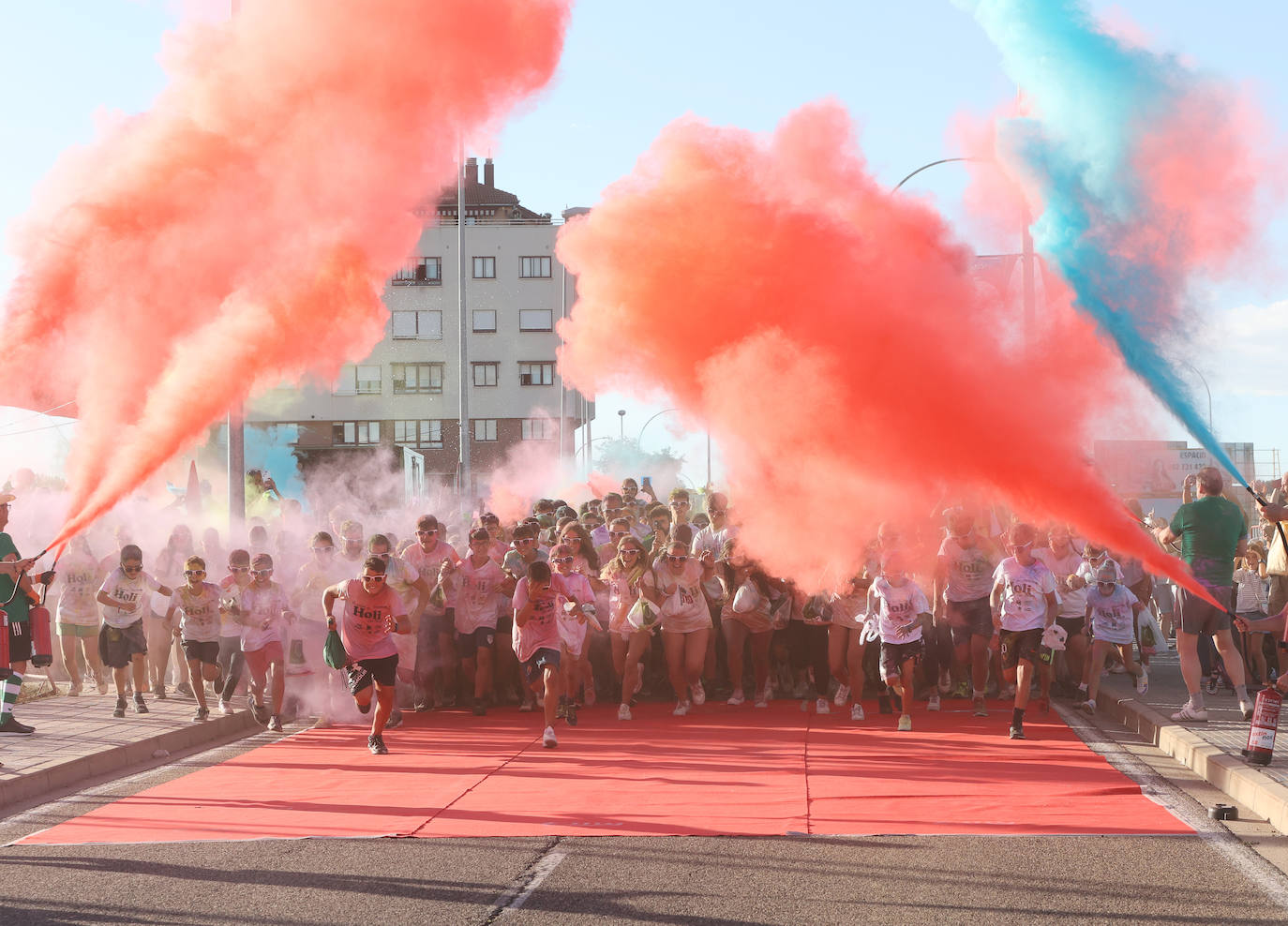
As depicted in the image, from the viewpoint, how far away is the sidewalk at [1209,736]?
7570 millimetres

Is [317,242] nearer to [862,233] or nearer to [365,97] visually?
[365,97]

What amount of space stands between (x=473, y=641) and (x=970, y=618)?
448 cm

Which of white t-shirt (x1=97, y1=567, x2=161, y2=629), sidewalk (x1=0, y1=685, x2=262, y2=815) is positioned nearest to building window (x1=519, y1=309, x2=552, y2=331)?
sidewalk (x1=0, y1=685, x2=262, y2=815)

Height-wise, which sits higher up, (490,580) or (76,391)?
(76,391)

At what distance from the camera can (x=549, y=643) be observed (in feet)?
35.6

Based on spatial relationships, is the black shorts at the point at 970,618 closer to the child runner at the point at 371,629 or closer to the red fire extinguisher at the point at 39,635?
the child runner at the point at 371,629

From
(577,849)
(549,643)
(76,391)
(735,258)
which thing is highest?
(735,258)

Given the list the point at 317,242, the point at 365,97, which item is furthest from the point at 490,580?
the point at 365,97

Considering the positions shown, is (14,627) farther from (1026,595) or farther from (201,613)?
(1026,595)

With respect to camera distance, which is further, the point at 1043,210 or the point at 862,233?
the point at 862,233

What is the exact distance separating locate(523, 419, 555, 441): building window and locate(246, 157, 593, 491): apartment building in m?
0.04

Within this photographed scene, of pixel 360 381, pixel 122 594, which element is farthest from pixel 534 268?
pixel 122 594

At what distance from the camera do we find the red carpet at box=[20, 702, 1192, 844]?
24.2ft

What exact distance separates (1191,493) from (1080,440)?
133 inches
